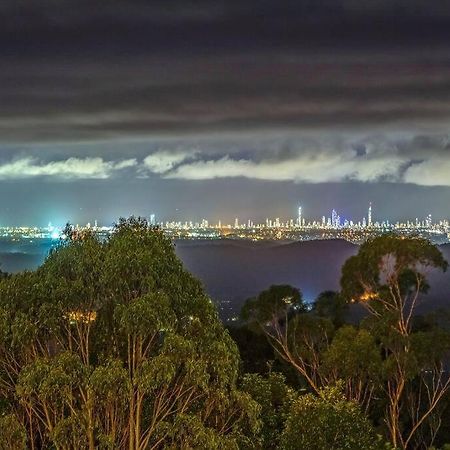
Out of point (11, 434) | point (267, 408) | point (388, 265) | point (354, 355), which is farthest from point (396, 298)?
point (11, 434)

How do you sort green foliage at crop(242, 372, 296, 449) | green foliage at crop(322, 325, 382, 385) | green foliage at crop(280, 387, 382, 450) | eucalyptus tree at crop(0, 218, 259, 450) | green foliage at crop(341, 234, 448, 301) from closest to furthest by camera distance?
eucalyptus tree at crop(0, 218, 259, 450)
green foliage at crop(280, 387, 382, 450)
green foliage at crop(242, 372, 296, 449)
green foliage at crop(322, 325, 382, 385)
green foliage at crop(341, 234, 448, 301)

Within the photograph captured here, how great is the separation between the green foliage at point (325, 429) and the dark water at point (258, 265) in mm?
29537

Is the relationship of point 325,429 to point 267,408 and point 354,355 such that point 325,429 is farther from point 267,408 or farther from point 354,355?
point 354,355

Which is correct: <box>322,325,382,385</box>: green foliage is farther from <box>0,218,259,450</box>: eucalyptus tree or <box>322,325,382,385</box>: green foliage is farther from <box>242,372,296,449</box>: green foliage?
<box>0,218,259,450</box>: eucalyptus tree

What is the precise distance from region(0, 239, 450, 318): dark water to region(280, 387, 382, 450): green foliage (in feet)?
96.9

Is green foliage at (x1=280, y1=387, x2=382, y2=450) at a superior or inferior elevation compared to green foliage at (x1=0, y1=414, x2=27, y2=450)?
inferior

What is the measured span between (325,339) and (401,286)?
1825 millimetres

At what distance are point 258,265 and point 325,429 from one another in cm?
7406

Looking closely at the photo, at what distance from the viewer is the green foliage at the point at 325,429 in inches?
350

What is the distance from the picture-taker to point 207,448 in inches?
286

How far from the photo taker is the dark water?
2096 inches

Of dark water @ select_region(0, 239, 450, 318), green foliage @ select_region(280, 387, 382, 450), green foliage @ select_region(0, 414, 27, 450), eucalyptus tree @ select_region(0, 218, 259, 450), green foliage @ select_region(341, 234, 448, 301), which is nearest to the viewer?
eucalyptus tree @ select_region(0, 218, 259, 450)

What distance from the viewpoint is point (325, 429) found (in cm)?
895

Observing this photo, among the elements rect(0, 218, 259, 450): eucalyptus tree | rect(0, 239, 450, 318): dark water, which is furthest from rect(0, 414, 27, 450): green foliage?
rect(0, 239, 450, 318): dark water
